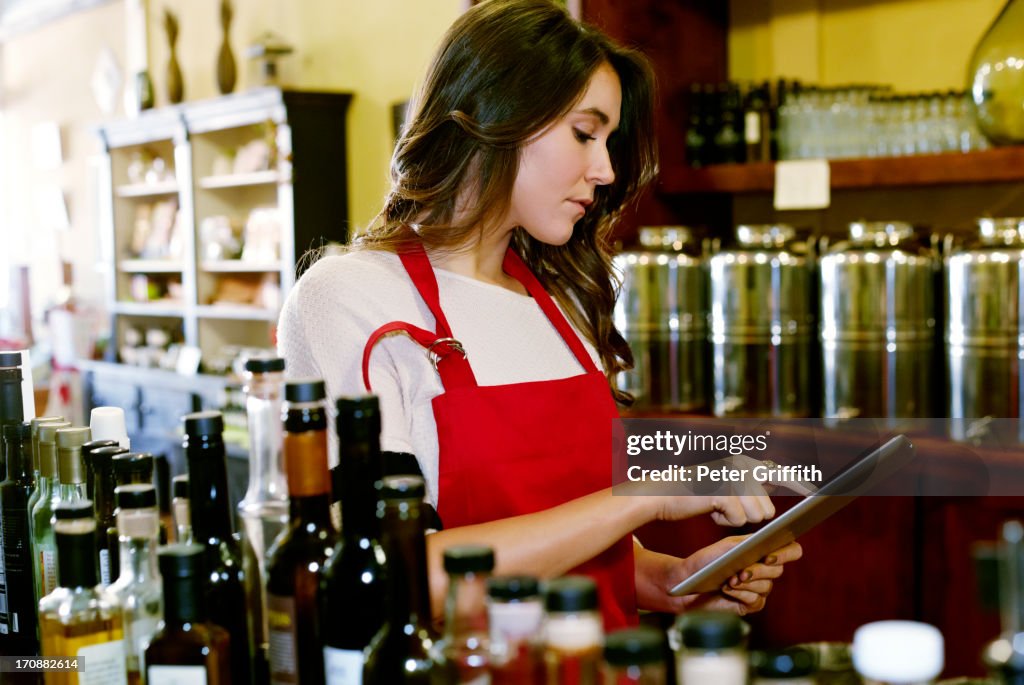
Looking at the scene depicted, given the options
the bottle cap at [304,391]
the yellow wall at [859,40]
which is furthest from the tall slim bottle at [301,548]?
the yellow wall at [859,40]

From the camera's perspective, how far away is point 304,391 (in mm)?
862

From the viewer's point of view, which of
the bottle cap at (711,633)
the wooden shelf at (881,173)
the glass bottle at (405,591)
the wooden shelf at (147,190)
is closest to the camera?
the bottle cap at (711,633)

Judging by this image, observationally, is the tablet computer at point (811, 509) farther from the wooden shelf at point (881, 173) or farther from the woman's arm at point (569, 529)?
the wooden shelf at point (881, 173)

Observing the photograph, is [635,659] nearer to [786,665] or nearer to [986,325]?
[786,665]

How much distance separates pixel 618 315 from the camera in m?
3.18

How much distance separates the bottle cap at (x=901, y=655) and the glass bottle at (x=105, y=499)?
729 millimetres

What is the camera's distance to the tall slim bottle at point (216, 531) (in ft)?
3.05

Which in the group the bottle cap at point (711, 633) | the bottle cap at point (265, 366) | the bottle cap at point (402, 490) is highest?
the bottle cap at point (265, 366)

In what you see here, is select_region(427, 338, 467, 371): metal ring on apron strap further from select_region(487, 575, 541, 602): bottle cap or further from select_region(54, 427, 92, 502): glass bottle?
select_region(487, 575, 541, 602): bottle cap

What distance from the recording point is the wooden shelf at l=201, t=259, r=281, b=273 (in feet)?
16.6

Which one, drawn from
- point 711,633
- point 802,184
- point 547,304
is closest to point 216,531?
point 711,633

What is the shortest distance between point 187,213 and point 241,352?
80 cm

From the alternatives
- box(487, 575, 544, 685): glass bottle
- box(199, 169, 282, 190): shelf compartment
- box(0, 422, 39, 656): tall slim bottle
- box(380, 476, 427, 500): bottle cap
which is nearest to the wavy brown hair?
box(0, 422, 39, 656): tall slim bottle

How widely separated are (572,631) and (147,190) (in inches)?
234
